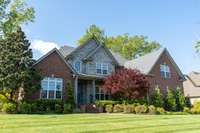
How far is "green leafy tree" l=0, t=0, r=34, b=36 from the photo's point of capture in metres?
31.0

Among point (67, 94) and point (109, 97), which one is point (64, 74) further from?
point (109, 97)

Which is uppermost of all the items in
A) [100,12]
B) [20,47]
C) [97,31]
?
[97,31]

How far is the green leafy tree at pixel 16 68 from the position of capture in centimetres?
2259

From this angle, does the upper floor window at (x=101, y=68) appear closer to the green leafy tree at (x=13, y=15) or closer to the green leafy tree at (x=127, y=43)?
the green leafy tree at (x=13, y=15)

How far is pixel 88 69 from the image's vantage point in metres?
31.6

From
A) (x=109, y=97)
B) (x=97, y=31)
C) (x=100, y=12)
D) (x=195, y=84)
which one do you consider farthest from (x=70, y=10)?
(x=97, y=31)

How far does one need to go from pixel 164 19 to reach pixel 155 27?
4066 mm

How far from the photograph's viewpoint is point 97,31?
2453 inches

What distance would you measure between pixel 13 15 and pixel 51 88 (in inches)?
475

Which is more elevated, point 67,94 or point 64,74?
point 64,74

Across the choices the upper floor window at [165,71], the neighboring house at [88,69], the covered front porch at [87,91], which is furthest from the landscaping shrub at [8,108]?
the upper floor window at [165,71]

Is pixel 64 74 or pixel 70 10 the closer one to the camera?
pixel 70 10

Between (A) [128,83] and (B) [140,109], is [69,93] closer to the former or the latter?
(A) [128,83]

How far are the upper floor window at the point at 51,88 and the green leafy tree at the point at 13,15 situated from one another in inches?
291
